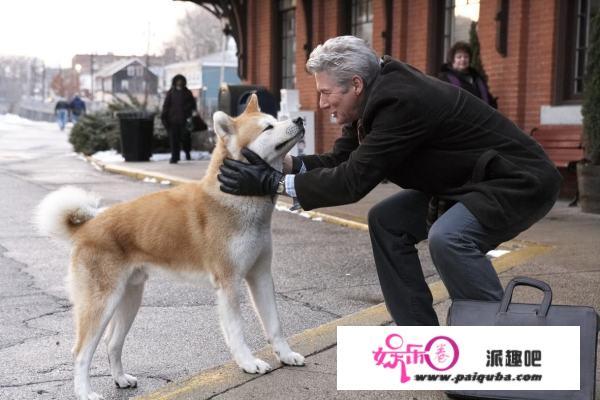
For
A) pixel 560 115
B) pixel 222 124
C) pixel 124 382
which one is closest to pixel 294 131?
pixel 222 124

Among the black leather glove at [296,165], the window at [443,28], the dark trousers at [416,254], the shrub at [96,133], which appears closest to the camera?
the dark trousers at [416,254]

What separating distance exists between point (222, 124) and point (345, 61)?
28.7 inches

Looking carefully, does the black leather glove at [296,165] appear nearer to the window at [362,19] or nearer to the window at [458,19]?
the window at [458,19]

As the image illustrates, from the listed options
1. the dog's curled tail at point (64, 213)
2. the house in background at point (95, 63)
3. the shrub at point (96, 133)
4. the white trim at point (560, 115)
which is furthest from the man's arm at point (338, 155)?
the house in background at point (95, 63)

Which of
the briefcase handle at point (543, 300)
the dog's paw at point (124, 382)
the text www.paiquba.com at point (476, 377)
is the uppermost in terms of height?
the briefcase handle at point (543, 300)

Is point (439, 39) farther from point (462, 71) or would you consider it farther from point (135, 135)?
point (135, 135)

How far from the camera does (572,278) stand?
5.83 metres

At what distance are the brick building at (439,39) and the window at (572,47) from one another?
0.01 metres

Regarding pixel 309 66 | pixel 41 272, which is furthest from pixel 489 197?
pixel 41 272

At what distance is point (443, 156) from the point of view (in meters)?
3.68

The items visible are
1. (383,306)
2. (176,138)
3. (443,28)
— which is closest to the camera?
(383,306)

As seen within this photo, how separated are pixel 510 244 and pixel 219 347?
12.4 ft

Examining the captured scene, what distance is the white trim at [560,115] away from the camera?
34.3 feet

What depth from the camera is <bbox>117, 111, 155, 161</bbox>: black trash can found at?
18.3m
